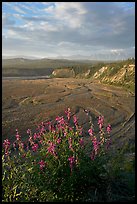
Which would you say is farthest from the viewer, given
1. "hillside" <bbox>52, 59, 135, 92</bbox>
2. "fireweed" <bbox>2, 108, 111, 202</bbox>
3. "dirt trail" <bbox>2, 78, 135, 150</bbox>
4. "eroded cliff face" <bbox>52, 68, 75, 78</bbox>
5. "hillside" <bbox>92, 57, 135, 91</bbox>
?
"eroded cliff face" <bbox>52, 68, 75, 78</bbox>

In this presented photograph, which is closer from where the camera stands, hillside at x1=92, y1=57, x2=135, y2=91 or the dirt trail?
the dirt trail

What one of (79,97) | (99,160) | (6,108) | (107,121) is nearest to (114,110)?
(107,121)

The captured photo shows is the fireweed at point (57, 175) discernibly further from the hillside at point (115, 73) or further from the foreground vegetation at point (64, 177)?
the hillside at point (115, 73)

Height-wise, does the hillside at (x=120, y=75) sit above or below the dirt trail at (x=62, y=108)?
above

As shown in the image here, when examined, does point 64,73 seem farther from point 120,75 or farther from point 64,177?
point 64,177

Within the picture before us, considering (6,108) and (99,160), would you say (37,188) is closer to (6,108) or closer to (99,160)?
(99,160)

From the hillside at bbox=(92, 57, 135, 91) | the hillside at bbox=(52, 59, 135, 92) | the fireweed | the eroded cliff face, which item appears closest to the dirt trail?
the hillside at bbox=(92, 57, 135, 91)

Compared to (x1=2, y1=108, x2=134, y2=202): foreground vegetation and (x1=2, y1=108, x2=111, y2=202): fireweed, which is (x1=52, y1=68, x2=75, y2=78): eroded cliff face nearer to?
(x1=2, y1=108, x2=134, y2=202): foreground vegetation

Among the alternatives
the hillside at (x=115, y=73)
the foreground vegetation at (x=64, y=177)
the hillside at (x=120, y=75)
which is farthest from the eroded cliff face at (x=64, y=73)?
the foreground vegetation at (x=64, y=177)

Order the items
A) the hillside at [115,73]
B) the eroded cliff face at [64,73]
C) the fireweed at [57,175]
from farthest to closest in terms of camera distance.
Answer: the eroded cliff face at [64,73], the hillside at [115,73], the fireweed at [57,175]

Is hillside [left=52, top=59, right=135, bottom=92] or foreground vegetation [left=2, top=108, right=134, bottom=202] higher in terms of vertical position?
hillside [left=52, top=59, right=135, bottom=92]

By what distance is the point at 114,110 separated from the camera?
17.1 metres

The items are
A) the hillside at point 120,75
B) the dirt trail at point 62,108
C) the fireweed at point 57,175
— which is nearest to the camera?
the fireweed at point 57,175

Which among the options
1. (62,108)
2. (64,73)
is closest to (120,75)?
(62,108)
